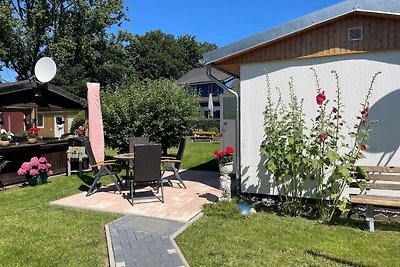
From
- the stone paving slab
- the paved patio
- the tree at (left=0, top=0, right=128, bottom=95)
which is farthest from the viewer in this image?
the tree at (left=0, top=0, right=128, bottom=95)

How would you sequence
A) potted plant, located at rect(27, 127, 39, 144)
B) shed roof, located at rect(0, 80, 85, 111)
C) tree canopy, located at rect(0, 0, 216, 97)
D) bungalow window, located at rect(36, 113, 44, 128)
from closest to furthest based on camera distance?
shed roof, located at rect(0, 80, 85, 111) → potted plant, located at rect(27, 127, 39, 144) → bungalow window, located at rect(36, 113, 44, 128) → tree canopy, located at rect(0, 0, 216, 97)

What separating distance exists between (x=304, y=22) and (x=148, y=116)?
8084 millimetres

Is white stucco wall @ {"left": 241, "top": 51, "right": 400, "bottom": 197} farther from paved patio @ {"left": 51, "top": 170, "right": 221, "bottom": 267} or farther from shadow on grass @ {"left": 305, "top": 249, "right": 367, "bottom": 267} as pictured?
shadow on grass @ {"left": 305, "top": 249, "right": 367, "bottom": 267}

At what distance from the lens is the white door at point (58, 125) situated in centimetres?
1106

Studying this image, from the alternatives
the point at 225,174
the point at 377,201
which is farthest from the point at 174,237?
the point at 377,201

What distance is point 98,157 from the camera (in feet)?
25.9

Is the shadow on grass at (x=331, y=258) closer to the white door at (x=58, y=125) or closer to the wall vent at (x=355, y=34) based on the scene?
the wall vent at (x=355, y=34)

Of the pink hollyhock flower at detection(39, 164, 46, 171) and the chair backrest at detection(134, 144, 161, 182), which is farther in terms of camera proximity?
the pink hollyhock flower at detection(39, 164, 46, 171)

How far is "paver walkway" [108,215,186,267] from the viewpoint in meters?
3.87

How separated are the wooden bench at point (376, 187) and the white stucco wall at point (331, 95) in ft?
0.88

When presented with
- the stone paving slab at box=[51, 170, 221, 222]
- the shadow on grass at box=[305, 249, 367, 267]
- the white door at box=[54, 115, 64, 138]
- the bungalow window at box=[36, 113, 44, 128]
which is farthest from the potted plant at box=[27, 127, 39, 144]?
the shadow on grass at box=[305, 249, 367, 267]

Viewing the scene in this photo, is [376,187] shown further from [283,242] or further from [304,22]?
[304,22]

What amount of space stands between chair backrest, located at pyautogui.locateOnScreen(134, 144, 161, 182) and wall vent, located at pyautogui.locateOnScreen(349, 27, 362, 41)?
405 cm

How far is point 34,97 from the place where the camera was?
977 cm
